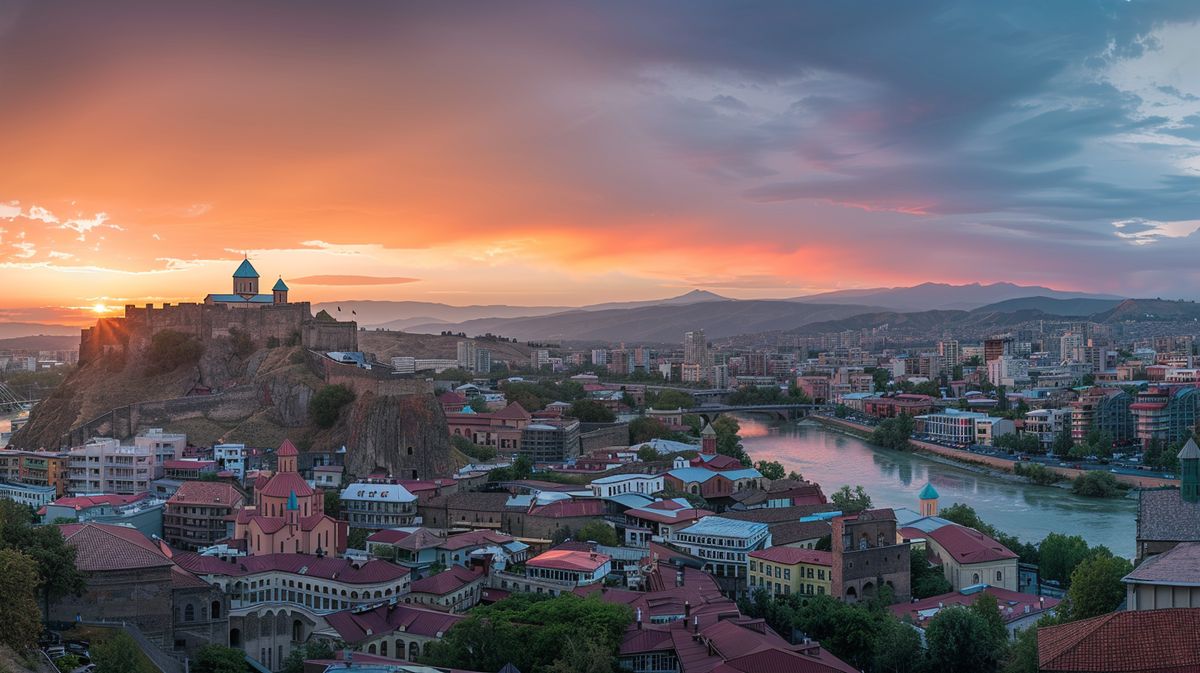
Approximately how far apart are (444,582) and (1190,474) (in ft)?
23.8

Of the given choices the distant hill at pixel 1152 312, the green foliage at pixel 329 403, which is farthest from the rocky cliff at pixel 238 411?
the distant hill at pixel 1152 312

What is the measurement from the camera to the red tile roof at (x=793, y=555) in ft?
43.5

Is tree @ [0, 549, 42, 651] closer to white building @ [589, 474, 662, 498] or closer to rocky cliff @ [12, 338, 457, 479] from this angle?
white building @ [589, 474, 662, 498]

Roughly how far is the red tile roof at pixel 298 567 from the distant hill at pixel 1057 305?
152 metres

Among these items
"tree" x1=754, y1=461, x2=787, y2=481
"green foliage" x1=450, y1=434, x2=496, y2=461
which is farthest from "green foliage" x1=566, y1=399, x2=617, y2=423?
"tree" x1=754, y1=461, x2=787, y2=481

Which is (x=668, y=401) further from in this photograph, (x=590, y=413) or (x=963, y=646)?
(x=963, y=646)

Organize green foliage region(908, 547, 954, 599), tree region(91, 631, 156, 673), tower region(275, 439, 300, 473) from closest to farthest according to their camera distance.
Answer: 1. tree region(91, 631, 156, 673)
2. green foliage region(908, 547, 954, 599)
3. tower region(275, 439, 300, 473)

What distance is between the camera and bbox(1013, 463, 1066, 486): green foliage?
25.8 metres

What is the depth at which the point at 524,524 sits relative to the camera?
1619cm

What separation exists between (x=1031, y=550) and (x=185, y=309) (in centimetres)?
1600

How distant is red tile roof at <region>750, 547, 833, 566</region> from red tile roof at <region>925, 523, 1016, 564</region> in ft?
6.01

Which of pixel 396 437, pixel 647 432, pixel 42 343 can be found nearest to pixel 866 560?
pixel 396 437

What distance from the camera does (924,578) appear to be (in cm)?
1409

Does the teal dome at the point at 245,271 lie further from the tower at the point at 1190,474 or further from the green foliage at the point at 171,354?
the tower at the point at 1190,474
